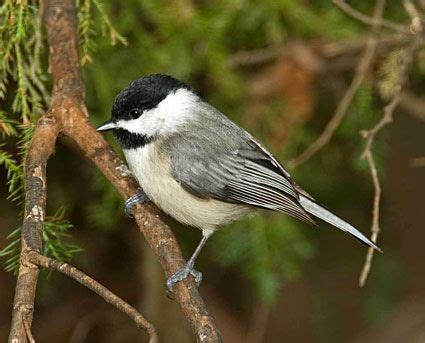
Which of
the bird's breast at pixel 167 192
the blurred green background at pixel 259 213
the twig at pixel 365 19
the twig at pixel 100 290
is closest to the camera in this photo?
the twig at pixel 100 290

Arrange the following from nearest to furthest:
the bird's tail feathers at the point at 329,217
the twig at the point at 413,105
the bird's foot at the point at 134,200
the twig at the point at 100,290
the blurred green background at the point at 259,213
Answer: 1. the twig at the point at 100,290
2. the bird's foot at the point at 134,200
3. the bird's tail feathers at the point at 329,217
4. the blurred green background at the point at 259,213
5. the twig at the point at 413,105

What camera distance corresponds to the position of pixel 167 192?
224cm

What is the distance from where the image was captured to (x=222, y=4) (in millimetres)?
2867

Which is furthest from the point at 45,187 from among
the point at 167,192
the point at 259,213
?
the point at 259,213

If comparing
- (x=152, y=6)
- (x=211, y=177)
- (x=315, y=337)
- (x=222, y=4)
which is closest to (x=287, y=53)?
(x=222, y=4)

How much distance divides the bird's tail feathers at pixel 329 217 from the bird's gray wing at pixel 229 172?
0.28 feet

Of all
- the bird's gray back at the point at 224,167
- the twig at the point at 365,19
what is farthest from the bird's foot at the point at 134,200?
the twig at the point at 365,19

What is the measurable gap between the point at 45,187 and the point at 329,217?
915 mm

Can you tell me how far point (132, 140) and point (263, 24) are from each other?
38.7 inches

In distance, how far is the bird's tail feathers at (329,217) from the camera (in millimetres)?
2340

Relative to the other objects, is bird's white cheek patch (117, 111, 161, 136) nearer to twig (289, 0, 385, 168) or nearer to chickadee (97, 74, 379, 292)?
chickadee (97, 74, 379, 292)

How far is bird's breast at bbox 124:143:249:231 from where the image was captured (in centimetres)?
221

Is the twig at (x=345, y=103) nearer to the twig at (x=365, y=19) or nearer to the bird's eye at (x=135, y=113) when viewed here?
the twig at (x=365, y=19)

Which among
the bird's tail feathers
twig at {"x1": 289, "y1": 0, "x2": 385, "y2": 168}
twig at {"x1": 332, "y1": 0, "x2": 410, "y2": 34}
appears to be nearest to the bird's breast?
the bird's tail feathers
